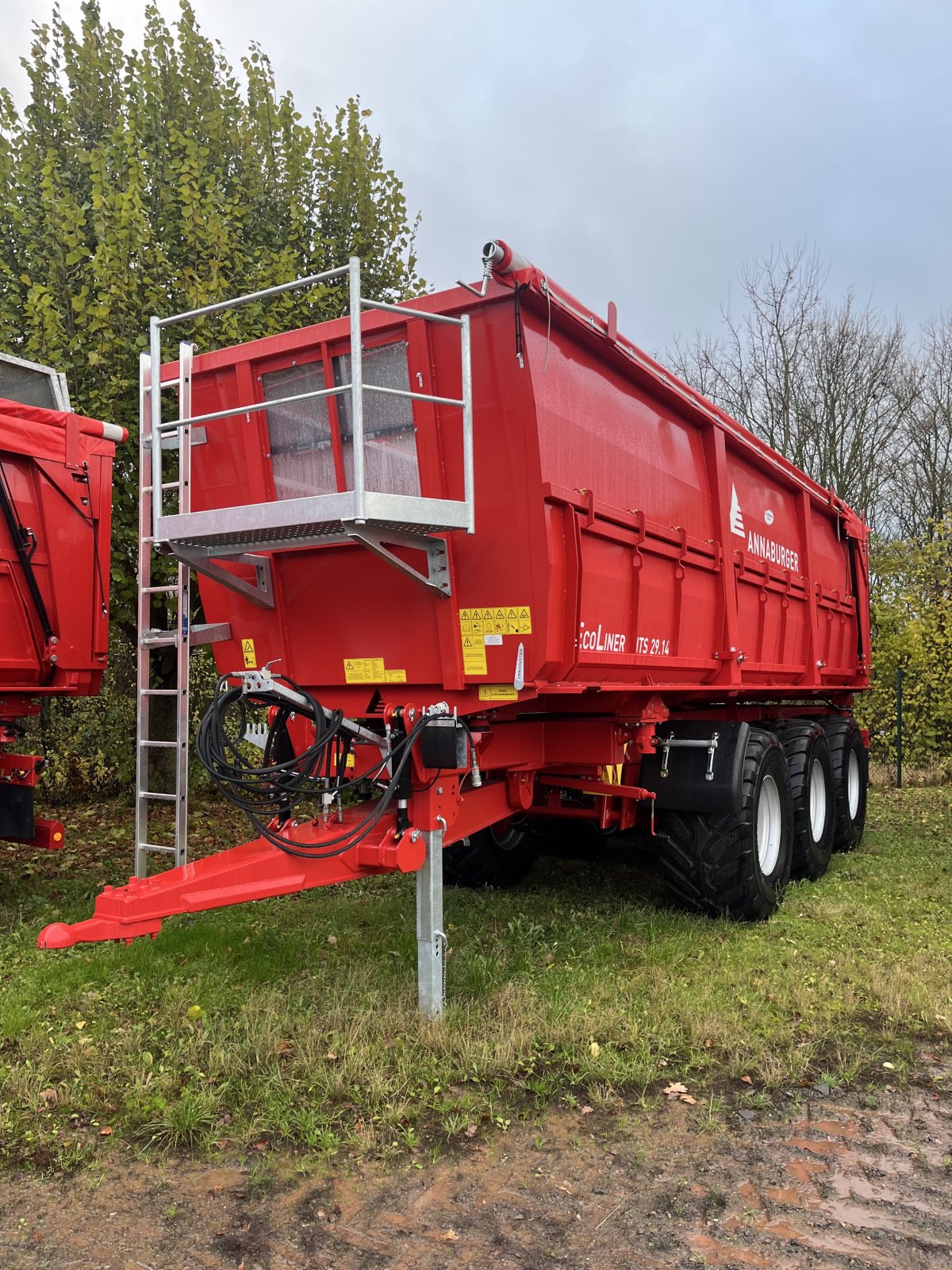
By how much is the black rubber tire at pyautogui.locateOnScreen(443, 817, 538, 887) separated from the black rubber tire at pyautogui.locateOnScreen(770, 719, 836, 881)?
1.99 m

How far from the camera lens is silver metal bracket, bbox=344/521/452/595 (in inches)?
144

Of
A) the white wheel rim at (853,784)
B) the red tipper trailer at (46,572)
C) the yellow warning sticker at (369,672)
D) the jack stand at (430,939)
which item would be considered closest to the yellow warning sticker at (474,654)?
the yellow warning sticker at (369,672)

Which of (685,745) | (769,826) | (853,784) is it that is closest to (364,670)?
(685,745)

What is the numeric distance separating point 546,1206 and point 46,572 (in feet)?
15.0

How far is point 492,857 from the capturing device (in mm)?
6742

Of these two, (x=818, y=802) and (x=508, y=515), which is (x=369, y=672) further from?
(x=818, y=802)

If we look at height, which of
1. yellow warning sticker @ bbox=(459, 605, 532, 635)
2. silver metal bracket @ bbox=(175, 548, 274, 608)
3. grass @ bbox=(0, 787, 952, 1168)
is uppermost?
silver metal bracket @ bbox=(175, 548, 274, 608)

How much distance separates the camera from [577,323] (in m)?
4.33

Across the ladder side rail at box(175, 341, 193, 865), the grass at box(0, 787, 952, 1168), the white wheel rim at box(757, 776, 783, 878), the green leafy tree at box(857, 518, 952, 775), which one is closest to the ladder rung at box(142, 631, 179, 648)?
the ladder side rail at box(175, 341, 193, 865)

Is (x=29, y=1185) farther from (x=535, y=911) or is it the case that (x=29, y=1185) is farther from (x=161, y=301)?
(x=161, y=301)

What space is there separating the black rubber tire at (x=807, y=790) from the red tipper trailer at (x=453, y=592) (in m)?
1.06

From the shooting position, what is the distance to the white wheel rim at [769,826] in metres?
6.04

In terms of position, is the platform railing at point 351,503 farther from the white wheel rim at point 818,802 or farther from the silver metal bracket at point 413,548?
the white wheel rim at point 818,802

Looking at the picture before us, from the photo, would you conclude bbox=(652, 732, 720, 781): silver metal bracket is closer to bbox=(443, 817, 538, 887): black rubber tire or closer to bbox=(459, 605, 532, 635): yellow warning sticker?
bbox=(443, 817, 538, 887): black rubber tire
